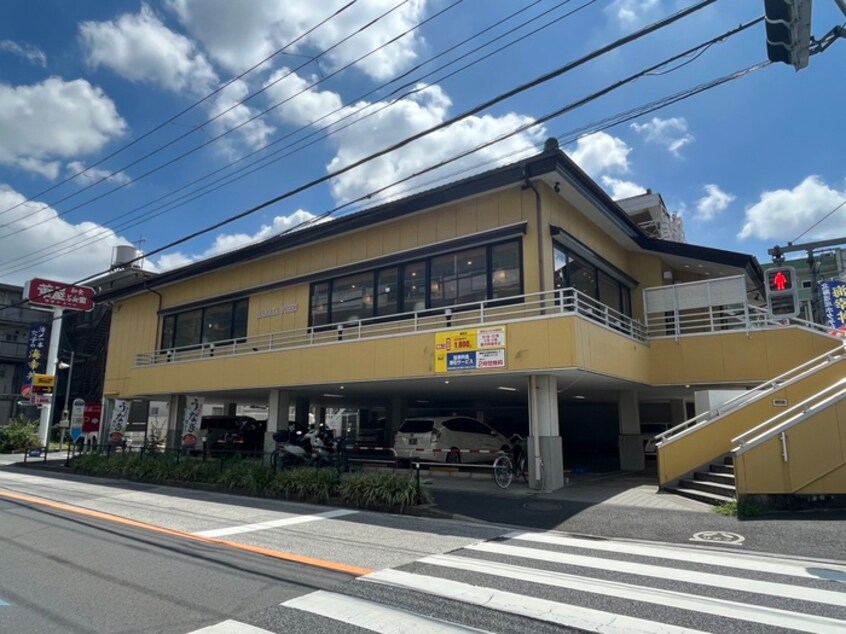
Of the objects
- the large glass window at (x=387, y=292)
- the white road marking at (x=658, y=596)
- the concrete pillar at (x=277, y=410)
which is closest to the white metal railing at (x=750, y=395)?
the white road marking at (x=658, y=596)

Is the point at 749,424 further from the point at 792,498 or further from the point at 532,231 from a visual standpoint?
the point at 532,231

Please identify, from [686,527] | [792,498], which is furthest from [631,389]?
[686,527]

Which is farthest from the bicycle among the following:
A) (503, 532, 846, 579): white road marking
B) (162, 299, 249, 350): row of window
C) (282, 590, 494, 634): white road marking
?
(162, 299, 249, 350): row of window

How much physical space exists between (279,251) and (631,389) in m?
13.2

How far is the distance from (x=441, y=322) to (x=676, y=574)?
9.34 meters

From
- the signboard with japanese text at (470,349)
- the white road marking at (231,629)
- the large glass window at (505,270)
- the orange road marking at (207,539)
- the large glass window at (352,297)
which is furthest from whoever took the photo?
the large glass window at (352,297)

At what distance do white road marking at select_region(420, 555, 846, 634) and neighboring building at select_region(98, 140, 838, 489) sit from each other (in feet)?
20.4

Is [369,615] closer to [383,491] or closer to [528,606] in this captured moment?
[528,606]

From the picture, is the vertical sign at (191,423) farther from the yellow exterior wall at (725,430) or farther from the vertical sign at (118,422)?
the yellow exterior wall at (725,430)

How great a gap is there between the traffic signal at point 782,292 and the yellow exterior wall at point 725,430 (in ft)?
13.1

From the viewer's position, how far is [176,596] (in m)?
5.48

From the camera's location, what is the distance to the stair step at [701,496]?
10.4 metres

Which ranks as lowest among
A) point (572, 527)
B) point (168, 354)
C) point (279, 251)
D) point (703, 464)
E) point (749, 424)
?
point (572, 527)

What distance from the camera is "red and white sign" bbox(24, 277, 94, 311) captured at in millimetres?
28531
